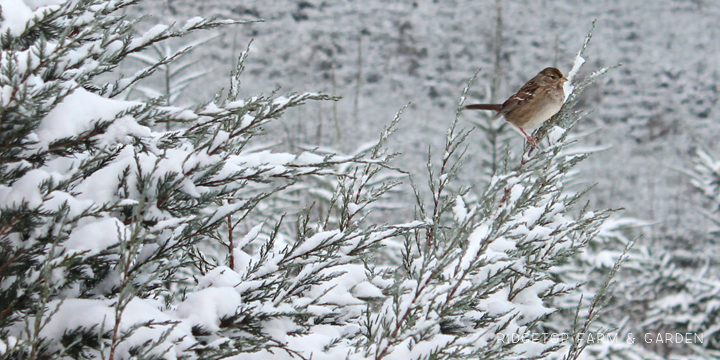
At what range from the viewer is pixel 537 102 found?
271 centimetres

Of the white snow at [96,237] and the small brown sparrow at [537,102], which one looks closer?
the white snow at [96,237]

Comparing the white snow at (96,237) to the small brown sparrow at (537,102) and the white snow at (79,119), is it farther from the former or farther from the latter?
the small brown sparrow at (537,102)

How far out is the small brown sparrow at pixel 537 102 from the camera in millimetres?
2674

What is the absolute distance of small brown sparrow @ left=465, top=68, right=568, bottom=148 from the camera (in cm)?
267

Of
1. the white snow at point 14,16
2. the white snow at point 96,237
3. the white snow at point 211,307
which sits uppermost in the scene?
the white snow at point 14,16

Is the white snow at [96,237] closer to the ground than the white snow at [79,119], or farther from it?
closer to the ground

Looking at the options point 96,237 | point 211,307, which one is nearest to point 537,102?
point 211,307

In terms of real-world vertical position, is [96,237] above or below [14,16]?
below

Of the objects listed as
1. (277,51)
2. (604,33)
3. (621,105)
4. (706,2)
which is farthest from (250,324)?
(706,2)

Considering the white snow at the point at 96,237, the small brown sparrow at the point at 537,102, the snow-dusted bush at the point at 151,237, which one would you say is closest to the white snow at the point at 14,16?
the snow-dusted bush at the point at 151,237

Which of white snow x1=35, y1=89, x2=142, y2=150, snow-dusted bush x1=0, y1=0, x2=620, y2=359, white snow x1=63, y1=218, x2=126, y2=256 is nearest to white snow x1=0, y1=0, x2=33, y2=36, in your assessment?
snow-dusted bush x1=0, y1=0, x2=620, y2=359

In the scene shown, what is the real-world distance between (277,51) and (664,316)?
939 cm

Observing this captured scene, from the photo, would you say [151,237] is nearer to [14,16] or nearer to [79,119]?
[79,119]

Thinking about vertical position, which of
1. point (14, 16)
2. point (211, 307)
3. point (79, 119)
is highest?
point (14, 16)
